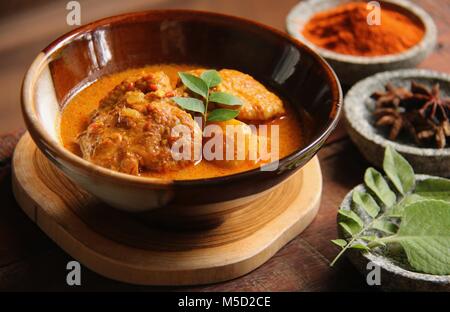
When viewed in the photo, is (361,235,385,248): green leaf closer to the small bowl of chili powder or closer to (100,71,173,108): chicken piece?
(100,71,173,108): chicken piece

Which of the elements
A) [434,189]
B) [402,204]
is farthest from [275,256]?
[434,189]

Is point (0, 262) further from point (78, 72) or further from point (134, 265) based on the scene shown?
point (78, 72)

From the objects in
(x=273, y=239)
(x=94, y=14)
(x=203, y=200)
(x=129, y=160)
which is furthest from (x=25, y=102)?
(x=94, y=14)

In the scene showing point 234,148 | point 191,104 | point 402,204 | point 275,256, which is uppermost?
point 191,104

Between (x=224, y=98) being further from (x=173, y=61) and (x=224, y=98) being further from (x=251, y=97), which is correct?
(x=173, y=61)

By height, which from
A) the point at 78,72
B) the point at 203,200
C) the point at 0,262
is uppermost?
the point at 78,72
